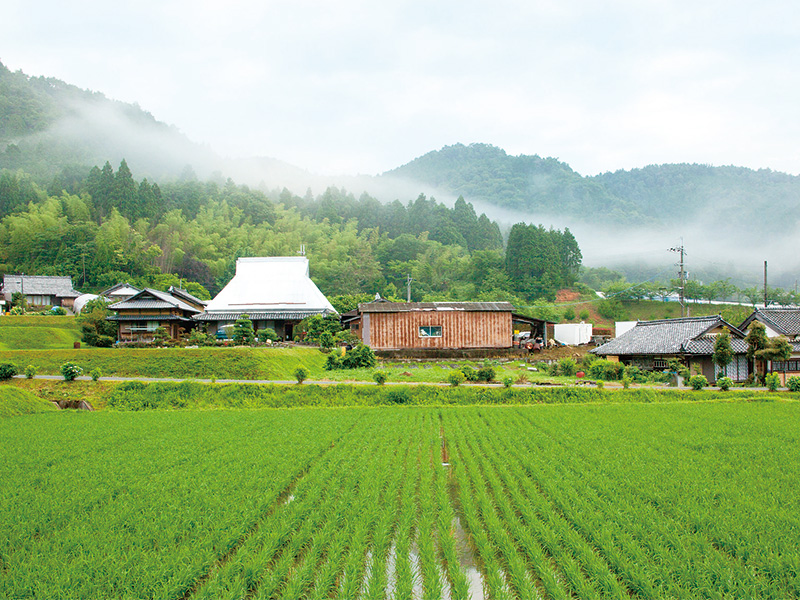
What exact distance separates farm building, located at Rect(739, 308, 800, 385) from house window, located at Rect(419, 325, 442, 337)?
14882 millimetres

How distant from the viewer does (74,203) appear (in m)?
57.9

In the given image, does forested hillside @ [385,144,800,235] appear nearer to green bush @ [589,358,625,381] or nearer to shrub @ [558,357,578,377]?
shrub @ [558,357,578,377]

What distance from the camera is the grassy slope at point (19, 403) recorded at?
13.4m

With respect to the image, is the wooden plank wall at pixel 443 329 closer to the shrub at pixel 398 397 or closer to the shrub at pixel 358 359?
the shrub at pixel 358 359

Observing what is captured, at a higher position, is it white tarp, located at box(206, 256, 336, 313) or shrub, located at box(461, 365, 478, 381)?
white tarp, located at box(206, 256, 336, 313)

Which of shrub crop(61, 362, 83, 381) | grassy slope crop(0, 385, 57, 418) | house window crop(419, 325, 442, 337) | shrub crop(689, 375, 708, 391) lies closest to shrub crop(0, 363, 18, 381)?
shrub crop(61, 362, 83, 381)

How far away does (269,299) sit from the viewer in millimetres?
36031

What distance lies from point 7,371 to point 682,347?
25788 millimetres


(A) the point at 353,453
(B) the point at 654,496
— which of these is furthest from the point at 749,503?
(A) the point at 353,453

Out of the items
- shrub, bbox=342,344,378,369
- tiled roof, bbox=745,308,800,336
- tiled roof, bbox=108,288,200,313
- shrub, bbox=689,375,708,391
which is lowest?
shrub, bbox=689,375,708,391

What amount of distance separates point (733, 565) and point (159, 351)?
68.9 ft

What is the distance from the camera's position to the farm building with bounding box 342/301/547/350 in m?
28.7

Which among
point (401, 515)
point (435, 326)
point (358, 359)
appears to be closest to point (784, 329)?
point (435, 326)

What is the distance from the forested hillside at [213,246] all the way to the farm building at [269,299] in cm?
1212
